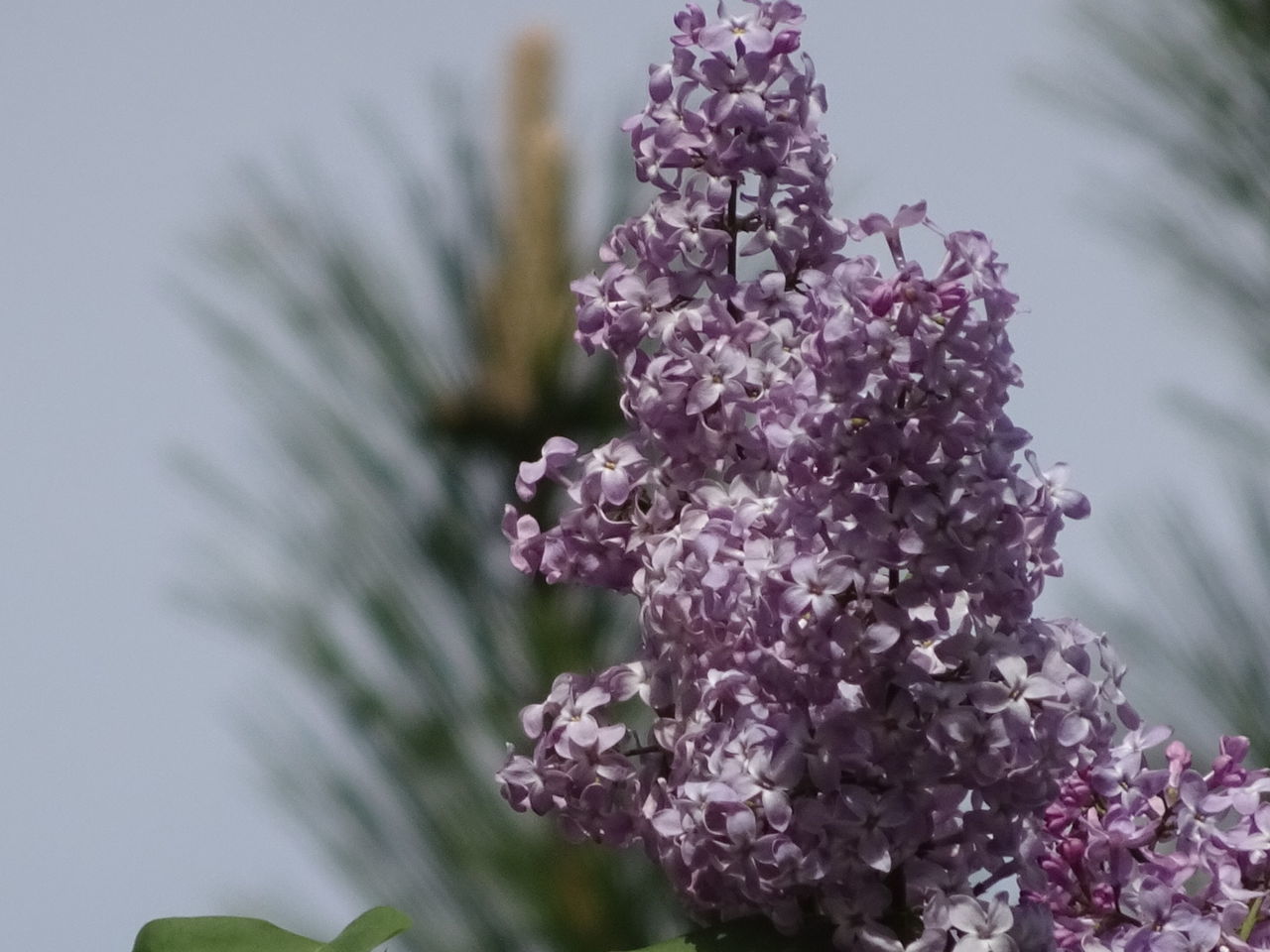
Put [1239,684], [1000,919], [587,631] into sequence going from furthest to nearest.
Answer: [587,631], [1239,684], [1000,919]

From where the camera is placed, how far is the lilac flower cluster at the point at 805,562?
1.04 ft

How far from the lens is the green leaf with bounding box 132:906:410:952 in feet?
1.22

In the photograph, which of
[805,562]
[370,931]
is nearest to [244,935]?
[370,931]

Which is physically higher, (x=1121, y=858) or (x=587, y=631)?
(x=587, y=631)

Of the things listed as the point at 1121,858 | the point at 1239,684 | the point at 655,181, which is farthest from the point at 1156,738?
the point at 1239,684

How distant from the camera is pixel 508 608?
1457mm

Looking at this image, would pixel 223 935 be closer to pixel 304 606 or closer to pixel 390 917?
pixel 390 917

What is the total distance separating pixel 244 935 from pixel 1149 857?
0.63 ft

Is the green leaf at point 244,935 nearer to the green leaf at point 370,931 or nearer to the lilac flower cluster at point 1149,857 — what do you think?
the green leaf at point 370,931

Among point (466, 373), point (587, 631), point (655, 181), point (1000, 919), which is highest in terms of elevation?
point (466, 373)

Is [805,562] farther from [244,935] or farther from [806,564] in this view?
[244,935]

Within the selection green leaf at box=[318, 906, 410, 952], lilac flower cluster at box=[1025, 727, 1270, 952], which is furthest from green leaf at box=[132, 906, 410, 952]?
lilac flower cluster at box=[1025, 727, 1270, 952]

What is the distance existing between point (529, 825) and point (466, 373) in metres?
0.38

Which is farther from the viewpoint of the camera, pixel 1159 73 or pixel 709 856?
pixel 1159 73
